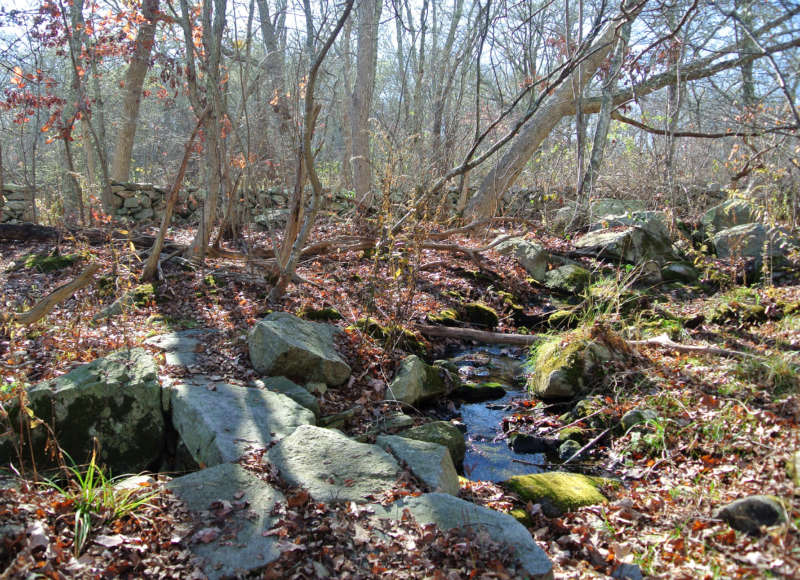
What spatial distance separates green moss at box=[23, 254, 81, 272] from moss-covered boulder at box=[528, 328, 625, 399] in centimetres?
628

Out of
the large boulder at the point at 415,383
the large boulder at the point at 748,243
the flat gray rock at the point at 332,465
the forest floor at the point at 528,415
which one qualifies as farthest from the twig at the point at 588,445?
the large boulder at the point at 748,243

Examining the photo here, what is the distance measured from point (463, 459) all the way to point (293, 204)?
11.2ft

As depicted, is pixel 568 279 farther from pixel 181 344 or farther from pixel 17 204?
pixel 17 204

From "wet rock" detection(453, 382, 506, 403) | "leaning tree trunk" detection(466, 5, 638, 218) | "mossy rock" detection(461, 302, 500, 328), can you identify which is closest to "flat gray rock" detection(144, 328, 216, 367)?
"wet rock" detection(453, 382, 506, 403)

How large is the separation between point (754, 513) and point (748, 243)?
6688 mm

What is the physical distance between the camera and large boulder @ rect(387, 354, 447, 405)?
4.83 m

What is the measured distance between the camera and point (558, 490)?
135 inches

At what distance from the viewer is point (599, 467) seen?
396 cm

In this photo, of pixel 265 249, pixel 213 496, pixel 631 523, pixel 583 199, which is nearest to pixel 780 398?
pixel 631 523

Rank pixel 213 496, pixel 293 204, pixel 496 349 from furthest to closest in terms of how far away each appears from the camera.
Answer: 1. pixel 496 349
2. pixel 293 204
3. pixel 213 496

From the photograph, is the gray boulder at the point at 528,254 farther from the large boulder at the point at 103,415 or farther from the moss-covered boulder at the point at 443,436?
the large boulder at the point at 103,415

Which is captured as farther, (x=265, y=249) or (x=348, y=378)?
(x=265, y=249)

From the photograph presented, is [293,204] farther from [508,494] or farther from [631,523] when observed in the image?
[631,523]

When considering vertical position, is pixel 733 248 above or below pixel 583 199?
below
